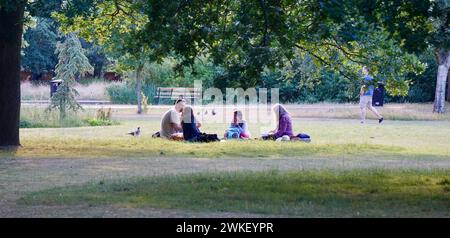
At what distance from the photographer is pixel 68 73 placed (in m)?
34.4

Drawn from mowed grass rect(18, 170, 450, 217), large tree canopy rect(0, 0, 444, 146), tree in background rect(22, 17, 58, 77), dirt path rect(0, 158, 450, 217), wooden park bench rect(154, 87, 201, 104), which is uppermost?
tree in background rect(22, 17, 58, 77)

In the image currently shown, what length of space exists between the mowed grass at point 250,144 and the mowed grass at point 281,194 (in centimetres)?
520

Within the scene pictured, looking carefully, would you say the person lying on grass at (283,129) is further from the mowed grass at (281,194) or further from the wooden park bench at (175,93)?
the wooden park bench at (175,93)

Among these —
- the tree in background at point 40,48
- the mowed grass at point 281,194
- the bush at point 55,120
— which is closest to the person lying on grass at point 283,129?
the mowed grass at point 281,194

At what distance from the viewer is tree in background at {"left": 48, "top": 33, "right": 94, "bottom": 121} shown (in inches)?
1271

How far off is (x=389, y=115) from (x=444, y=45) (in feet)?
79.1

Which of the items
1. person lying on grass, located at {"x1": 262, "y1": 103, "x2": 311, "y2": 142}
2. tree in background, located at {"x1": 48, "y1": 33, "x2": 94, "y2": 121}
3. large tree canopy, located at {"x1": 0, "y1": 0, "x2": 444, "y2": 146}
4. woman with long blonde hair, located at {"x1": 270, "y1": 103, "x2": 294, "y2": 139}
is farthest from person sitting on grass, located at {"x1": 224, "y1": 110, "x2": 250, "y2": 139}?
tree in background, located at {"x1": 48, "y1": 33, "x2": 94, "y2": 121}

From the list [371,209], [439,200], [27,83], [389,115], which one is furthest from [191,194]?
[27,83]

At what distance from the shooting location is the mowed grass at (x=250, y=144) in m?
18.9

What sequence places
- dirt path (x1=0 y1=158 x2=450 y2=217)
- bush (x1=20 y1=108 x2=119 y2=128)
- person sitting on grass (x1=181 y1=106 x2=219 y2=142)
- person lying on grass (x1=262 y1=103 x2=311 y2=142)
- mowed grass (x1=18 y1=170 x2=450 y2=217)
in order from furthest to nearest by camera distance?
1. bush (x1=20 y1=108 x2=119 y2=128)
2. person lying on grass (x1=262 y1=103 x2=311 y2=142)
3. person sitting on grass (x1=181 y1=106 x2=219 y2=142)
4. mowed grass (x1=18 y1=170 x2=450 y2=217)
5. dirt path (x1=0 y1=158 x2=450 y2=217)

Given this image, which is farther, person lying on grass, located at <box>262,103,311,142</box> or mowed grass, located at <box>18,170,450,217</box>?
person lying on grass, located at <box>262,103,311,142</box>

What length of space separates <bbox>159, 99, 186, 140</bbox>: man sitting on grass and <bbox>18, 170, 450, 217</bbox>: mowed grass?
882 cm

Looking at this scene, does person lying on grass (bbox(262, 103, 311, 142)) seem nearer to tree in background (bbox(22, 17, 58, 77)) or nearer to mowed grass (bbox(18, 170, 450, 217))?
mowed grass (bbox(18, 170, 450, 217))

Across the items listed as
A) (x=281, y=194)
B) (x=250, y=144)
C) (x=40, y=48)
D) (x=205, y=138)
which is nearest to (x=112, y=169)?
(x=281, y=194)
